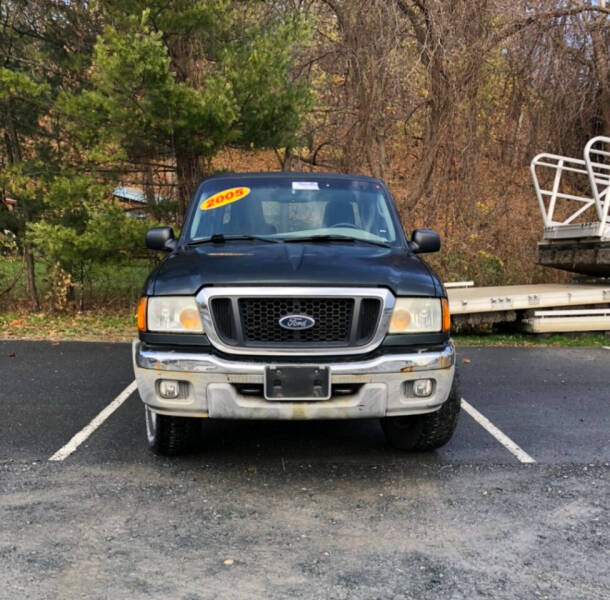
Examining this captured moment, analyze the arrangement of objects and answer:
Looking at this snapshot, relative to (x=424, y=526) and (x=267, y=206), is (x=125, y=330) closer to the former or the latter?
(x=267, y=206)

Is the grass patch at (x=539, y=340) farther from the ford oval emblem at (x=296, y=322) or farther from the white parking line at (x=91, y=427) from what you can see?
the ford oval emblem at (x=296, y=322)

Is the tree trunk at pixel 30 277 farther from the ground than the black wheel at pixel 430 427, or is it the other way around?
the black wheel at pixel 430 427

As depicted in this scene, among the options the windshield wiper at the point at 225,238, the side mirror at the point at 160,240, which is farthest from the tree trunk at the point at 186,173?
the windshield wiper at the point at 225,238

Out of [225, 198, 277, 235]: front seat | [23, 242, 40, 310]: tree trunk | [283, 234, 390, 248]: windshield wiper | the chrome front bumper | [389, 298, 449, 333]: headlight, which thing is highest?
[225, 198, 277, 235]: front seat

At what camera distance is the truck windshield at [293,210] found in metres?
4.80

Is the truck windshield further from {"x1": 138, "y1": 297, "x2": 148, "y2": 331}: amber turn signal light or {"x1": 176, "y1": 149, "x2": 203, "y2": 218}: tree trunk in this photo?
{"x1": 176, "y1": 149, "x2": 203, "y2": 218}: tree trunk

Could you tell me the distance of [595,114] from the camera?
12766 mm

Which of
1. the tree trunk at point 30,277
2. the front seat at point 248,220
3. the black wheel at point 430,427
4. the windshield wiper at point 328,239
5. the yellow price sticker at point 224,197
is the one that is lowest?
the tree trunk at point 30,277

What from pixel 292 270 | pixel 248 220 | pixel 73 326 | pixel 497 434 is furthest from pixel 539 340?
pixel 73 326

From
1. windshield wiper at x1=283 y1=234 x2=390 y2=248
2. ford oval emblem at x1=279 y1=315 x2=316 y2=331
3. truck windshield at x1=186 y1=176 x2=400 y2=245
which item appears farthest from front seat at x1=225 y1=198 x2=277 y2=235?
ford oval emblem at x1=279 y1=315 x2=316 y2=331

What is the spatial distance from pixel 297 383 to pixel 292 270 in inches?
26.5

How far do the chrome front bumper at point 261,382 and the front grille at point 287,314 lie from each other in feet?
0.42

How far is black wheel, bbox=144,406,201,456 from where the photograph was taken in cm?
416

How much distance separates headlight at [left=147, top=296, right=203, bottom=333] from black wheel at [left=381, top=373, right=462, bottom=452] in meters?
1.66
